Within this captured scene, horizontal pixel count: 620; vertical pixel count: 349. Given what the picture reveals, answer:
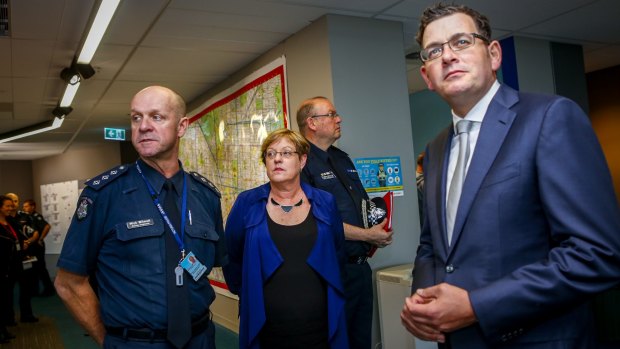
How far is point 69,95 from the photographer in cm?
586

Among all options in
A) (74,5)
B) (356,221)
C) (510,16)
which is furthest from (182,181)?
(510,16)

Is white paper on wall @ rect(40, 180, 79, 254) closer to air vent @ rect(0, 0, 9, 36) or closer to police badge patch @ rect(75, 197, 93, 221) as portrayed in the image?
air vent @ rect(0, 0, 9, 36)

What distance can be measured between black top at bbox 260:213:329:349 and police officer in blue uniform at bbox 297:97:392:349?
1.85 feet

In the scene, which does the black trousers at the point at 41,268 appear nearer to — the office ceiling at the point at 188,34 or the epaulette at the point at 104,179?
the office ceiling at the point at 188,34

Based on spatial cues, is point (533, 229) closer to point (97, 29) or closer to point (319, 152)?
point (319, 152)

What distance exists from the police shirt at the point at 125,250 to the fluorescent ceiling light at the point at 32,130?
19.8 feet

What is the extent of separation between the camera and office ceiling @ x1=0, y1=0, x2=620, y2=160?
358cm

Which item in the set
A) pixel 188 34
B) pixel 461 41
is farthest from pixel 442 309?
pixel 188 34

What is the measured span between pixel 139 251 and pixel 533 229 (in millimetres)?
1357

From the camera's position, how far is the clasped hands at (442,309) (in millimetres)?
1094

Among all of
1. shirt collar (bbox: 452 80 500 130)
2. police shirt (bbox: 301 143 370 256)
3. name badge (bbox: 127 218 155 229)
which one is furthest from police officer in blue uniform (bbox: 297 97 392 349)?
shirt collar (bbox: 452 80 500 130)

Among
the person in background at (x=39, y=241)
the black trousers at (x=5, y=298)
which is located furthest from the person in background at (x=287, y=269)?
the person in background at (x=39, y=241)

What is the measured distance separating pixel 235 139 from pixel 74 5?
2432 mm

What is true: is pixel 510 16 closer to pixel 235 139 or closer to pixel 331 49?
pixel 331 49
